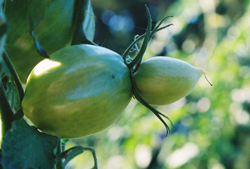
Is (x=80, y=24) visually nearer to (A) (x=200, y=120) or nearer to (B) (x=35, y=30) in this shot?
(B) (x=35, y=30)

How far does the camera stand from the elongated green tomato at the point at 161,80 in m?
0.30

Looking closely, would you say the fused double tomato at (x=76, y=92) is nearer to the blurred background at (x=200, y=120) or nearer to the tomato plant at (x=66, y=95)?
the tomato plant at (x=66, y=95)

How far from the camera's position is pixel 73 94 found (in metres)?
0.25

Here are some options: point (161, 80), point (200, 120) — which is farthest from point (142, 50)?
point (200, 120)

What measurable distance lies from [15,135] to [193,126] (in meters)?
1.63

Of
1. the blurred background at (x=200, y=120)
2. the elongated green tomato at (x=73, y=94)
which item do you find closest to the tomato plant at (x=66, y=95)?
the elongated green tomato at (x=73, y=94)

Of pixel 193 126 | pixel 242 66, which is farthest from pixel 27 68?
pixel 242 66

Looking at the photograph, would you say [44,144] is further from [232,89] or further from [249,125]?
[249,125]

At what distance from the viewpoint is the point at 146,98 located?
0.31 m

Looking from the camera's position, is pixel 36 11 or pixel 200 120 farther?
pixel 200 120

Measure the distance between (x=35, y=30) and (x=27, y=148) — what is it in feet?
0.41

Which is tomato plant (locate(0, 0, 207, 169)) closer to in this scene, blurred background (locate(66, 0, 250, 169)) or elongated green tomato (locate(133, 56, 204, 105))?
elongated green tomato (locate(133, 56, 204, 105))

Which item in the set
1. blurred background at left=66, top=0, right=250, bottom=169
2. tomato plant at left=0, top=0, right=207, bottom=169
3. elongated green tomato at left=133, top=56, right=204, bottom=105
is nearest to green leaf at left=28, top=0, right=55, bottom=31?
tomato plant at left=0, top=0, right=207, bottom=169

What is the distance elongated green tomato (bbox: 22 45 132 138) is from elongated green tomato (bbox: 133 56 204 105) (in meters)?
0.03
